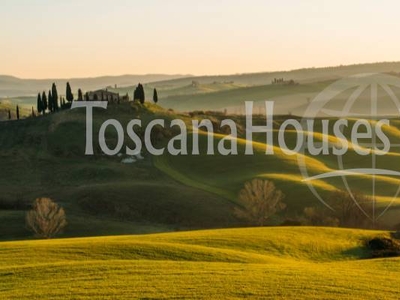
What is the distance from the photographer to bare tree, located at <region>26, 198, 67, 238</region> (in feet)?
210

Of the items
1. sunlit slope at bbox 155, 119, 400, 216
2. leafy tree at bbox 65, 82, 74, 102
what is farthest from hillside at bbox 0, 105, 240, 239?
leafy tree at bbox 65, 82, 74, 102

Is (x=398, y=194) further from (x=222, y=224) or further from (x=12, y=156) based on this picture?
(x=12, y=156)

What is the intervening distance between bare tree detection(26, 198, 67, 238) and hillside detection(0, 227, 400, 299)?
71.2 feet

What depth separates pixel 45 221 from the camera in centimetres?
6406

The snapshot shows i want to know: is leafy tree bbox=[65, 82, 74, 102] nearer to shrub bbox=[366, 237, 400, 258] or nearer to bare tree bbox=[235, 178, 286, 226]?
bare tree bbox=[235, 178, 286, 226]

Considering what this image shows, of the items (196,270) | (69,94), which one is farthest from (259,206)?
(69,94)

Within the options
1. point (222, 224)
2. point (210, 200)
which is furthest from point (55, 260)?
point (210, 200)

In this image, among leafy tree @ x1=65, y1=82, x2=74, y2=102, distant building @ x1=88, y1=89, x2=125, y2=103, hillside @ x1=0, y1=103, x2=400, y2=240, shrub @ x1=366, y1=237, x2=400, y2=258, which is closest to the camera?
shrub @ x1=366, y1=237, x2=400, y2=258

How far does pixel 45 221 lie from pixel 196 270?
36206mm

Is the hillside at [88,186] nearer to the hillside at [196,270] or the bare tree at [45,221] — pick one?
the bare tree at [45,221]

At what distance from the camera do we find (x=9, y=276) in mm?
30859

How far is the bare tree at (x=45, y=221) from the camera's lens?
6412 cm

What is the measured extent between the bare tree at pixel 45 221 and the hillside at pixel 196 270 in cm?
2171

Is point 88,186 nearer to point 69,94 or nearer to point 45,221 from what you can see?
point 45,221
